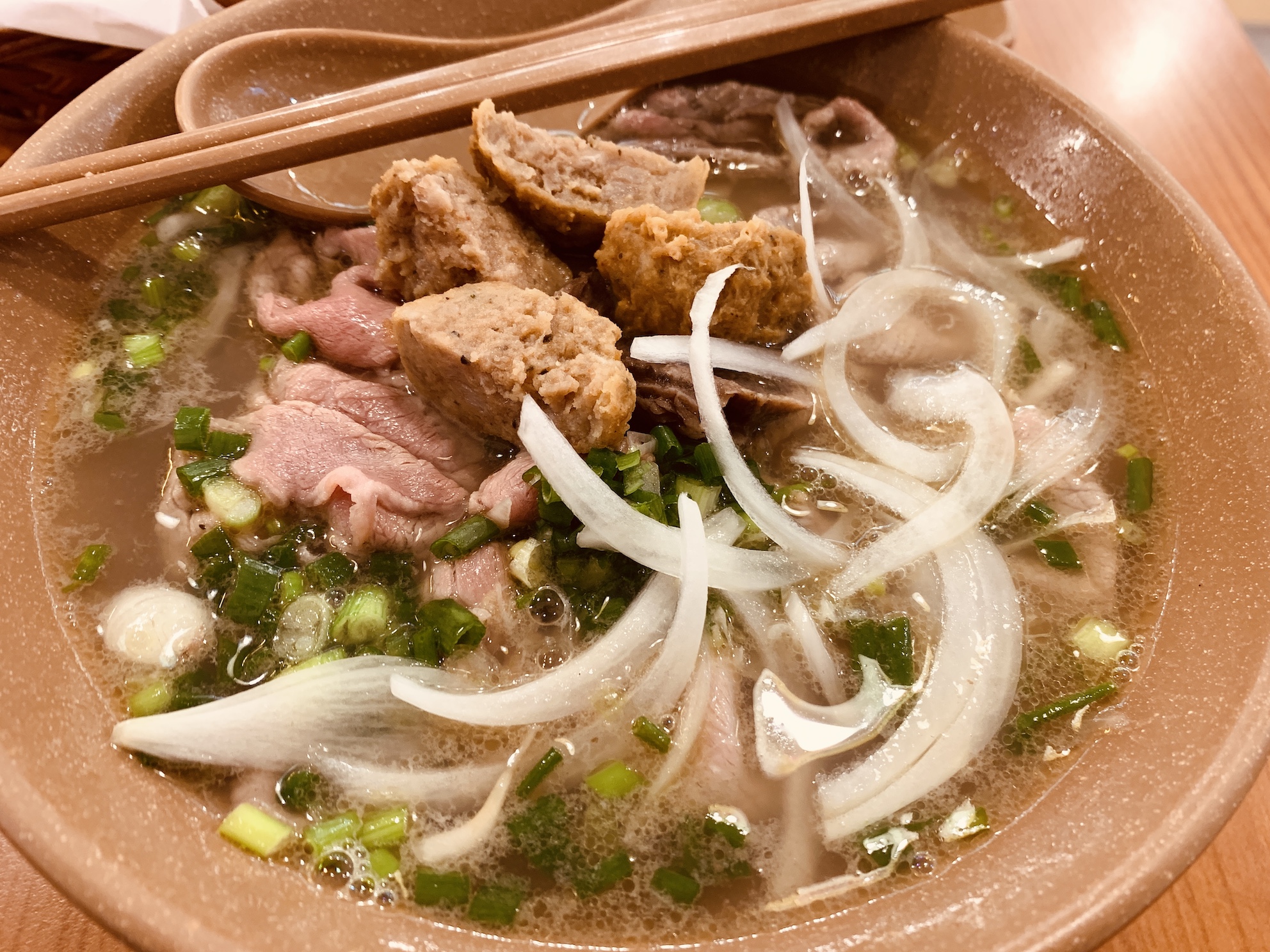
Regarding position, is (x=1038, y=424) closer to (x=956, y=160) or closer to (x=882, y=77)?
(x=956, y=160)

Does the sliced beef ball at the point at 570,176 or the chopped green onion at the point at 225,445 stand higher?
the sliced beef ball at the point at 570,176

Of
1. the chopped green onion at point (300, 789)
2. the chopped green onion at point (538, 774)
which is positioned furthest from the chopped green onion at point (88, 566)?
the chopped green onion at point (538, 774)

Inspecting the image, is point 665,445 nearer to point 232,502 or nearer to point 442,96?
point 232,502

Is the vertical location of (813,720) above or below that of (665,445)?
below

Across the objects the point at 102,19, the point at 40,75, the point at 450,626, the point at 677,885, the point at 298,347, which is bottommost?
the point at 677,885

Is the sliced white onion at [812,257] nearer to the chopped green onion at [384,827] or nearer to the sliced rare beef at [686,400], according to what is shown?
the sliced rare beef at [686,400]

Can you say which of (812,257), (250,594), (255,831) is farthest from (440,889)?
(812,257)

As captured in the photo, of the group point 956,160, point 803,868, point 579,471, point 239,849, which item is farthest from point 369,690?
point 956,160
